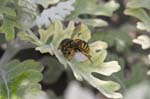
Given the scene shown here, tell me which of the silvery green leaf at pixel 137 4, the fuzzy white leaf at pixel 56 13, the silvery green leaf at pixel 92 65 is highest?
the fuzzy white leaf at pixel 56 13

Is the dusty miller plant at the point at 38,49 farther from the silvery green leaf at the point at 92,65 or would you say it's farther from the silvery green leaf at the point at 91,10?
the silvery green leaf at the point at 91,10

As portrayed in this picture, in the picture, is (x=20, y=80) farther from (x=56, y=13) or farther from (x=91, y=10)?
(x=91, y=10)

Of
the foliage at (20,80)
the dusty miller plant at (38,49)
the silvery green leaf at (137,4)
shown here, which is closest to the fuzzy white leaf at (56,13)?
the dusty miller plant at (38,49)

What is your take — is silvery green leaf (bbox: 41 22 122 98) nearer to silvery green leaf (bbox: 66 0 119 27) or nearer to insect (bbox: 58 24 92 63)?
insect (bbox: 58 24 92 63)

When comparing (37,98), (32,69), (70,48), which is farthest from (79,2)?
(37,98)

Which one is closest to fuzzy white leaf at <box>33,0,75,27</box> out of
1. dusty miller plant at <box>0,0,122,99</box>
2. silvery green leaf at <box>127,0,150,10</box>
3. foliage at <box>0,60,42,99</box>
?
dusty miller plant at <box>0,0,122,99</box>

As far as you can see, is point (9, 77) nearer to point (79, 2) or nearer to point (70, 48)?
point (70, 48)

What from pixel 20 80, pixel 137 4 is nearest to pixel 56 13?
pixel 20 80

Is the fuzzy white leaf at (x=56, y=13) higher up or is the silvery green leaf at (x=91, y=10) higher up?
the fuzzy white leaf at (x=56, y=13)

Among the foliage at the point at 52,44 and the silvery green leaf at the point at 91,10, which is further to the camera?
the silvery green leaf at the point at 91,10
